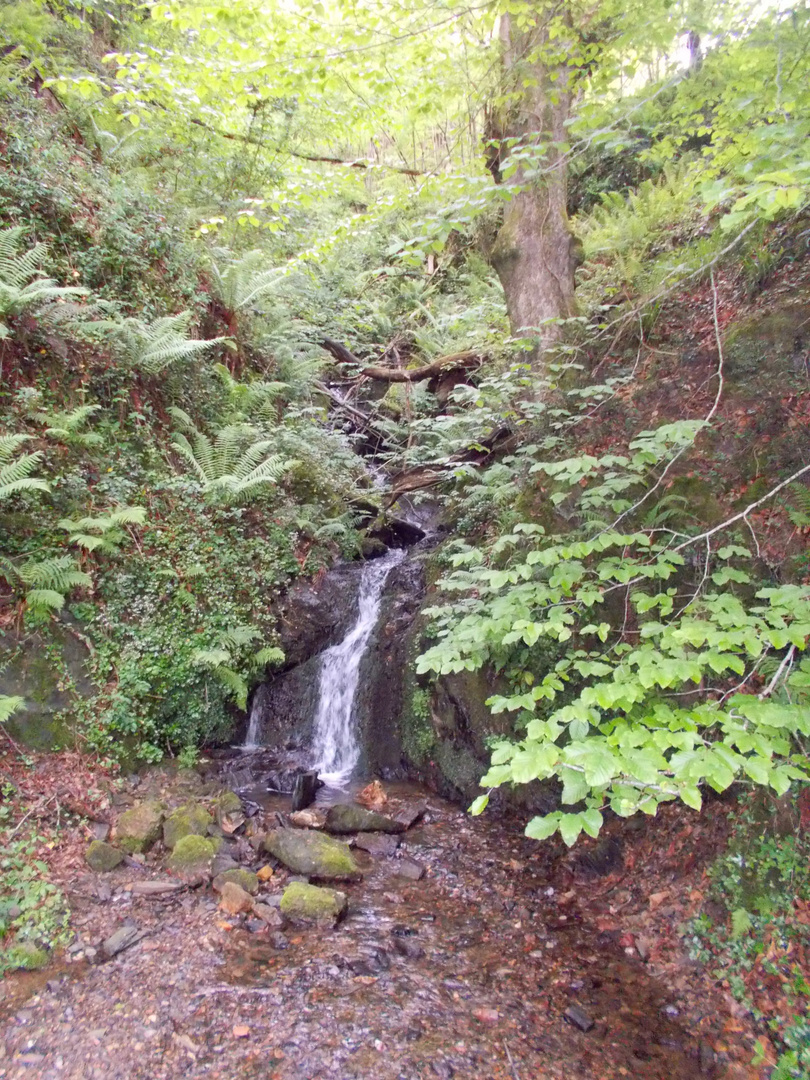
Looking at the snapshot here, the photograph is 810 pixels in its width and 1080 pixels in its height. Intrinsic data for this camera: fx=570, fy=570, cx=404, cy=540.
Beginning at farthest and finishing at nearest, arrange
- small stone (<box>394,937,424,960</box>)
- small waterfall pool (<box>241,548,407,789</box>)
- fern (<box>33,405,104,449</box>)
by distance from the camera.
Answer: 1. small waterfall pool (<box>241,548,407,789</box>)
2. fern (<box>33,405,104,449</box>)
3. small stone (<box>394,937,424,960</box>)

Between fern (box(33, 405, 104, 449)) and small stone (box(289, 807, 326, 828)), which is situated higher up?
fern (box(33, 405, 104, 449))

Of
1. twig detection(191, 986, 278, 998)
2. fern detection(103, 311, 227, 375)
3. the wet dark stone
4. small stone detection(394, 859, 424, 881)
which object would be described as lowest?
twig detection(191, 986, 278, 998)

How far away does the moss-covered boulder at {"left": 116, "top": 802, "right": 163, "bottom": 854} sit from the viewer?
15.7 ft

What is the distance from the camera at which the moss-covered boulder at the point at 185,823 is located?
4945 mm

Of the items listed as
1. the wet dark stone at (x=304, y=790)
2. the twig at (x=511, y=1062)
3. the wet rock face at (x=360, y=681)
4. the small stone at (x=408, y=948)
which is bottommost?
the twig at (x=511, y=1062)

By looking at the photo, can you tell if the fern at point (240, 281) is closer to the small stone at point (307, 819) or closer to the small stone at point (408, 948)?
the small stone at point (307, 819)

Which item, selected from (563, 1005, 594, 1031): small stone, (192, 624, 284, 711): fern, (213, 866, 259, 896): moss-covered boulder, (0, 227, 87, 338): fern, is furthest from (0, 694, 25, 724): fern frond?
(563, 1005, 594, 1031): small stone

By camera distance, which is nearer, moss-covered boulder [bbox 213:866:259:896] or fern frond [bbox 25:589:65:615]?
moss-covered boulder [bbox 213:866:259:896]

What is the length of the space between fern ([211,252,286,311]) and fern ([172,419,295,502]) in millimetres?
2359

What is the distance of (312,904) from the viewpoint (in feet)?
14.4

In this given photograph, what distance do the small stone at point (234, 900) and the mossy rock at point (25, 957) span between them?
116 cm

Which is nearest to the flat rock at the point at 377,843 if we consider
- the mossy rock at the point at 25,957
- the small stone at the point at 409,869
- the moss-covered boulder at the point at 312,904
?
the small stone at the point at 409,869

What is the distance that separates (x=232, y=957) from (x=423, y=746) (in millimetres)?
3104

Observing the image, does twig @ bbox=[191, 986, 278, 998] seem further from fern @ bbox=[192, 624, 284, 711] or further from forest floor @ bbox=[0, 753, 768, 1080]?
fern @ bbox=[192, 624, 284, 711]
